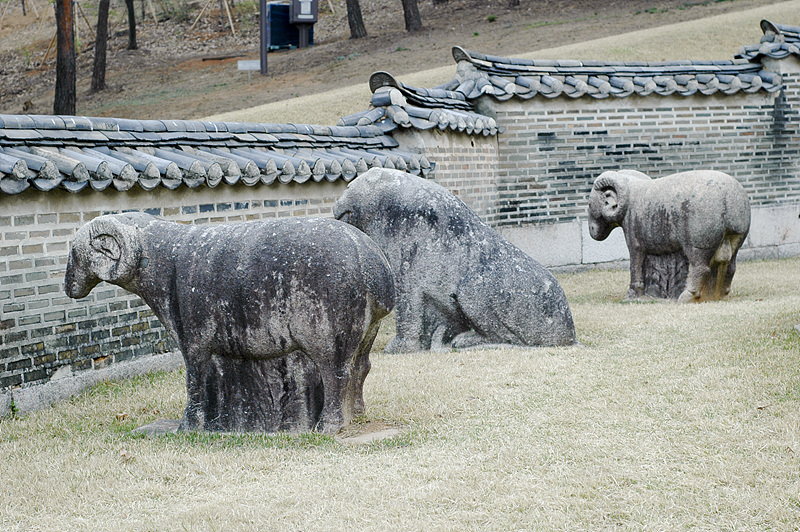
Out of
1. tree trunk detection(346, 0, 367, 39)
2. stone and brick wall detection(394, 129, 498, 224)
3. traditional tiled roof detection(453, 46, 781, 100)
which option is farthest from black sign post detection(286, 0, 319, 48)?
stone and brick wall detection(394, 129, 498, 224)

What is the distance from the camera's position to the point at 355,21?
30672mm

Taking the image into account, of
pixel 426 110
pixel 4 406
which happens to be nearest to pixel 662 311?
pixel 426 110

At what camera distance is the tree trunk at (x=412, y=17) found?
30.5 metres

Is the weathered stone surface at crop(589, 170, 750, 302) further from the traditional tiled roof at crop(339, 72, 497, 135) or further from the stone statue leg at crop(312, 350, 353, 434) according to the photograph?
the stone statue leg at crop(312, 350, 353, 434)

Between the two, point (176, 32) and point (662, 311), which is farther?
point (176, 32)

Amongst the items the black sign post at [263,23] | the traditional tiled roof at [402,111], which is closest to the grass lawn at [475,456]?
the traditional tiled roof at [402,111]

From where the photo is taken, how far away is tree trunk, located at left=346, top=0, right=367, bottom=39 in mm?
30244

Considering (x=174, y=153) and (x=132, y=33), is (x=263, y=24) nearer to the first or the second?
(x=132, y=33)

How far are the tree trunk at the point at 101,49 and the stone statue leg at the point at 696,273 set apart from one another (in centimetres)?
2102

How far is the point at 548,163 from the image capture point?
44.3ft

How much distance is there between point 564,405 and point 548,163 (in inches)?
325

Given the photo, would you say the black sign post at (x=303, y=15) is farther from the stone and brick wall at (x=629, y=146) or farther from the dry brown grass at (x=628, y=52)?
the stone and brick wall at (x=629, y=146)

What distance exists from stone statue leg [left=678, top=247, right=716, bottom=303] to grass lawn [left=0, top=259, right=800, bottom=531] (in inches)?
104

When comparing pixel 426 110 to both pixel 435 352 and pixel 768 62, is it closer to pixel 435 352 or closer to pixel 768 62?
pixel 435 352
